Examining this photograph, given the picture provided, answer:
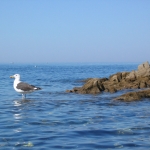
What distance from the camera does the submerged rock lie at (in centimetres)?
2406

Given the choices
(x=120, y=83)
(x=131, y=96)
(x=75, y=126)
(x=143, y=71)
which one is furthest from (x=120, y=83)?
(x=75, y=126)

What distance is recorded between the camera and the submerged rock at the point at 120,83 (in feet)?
78.9

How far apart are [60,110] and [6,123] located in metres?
3.83

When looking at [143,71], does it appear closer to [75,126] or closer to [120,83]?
[120,83]

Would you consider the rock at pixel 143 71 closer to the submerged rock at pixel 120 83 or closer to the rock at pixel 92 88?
the submerged rock at pixel 120 83

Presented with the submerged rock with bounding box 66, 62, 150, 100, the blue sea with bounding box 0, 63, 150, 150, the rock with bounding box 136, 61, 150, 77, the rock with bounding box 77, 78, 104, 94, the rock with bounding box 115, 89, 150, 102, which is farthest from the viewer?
the rock with bounding box 136, 61, 150, 77

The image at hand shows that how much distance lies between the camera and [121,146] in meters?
8.73

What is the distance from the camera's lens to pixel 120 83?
3008 centimetres

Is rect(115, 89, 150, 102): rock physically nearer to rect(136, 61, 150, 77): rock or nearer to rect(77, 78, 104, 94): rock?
rect(77, 78, 104, 94): rock

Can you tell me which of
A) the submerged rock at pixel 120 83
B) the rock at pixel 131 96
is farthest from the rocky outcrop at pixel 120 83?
the rock at pixel 131 96

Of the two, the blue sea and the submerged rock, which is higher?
the submerged rock

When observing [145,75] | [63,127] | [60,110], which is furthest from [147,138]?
[145,75]

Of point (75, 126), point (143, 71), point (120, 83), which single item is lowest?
point (75, 126)

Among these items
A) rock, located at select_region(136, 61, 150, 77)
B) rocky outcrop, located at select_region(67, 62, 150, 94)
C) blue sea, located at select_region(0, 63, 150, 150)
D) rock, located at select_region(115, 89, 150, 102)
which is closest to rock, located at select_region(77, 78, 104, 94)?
rocky outcrop, located at select_region(67, 62, 150, 94)
